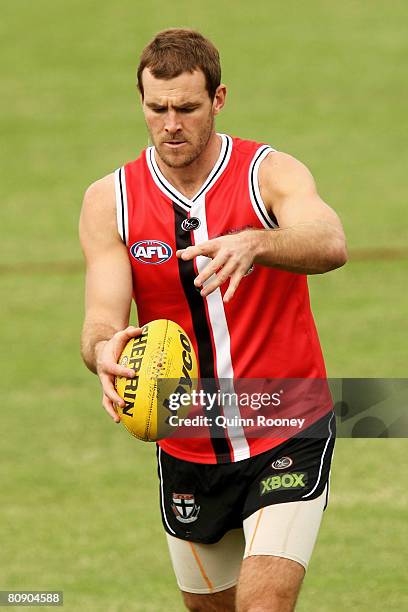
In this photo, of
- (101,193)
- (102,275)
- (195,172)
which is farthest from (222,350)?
(101,193)

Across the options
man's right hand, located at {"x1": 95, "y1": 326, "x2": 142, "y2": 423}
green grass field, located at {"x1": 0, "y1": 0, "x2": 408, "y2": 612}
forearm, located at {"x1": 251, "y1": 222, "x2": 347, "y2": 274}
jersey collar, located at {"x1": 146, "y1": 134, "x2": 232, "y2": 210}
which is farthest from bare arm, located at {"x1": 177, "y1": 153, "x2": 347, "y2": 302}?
green grass field, located at {"x1": 0, "y1": 0, "x2": 408, "y2": 612}

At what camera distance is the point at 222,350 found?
782 cm

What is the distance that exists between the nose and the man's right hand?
3.47ft

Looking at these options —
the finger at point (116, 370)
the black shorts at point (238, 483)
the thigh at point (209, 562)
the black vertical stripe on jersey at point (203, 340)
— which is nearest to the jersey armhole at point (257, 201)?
the black vertical stripe on jersey at point (203, 340)

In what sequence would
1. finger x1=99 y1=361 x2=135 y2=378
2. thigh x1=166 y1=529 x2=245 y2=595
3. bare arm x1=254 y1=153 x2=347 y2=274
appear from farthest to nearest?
thigh x1=166 y1=529 x2=245 y2=595 < finger x1=99 y1=361 x2=135 y2=378 < bare arm x1=254 y1=153 x2=347 y2=274

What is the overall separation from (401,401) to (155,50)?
3.44m

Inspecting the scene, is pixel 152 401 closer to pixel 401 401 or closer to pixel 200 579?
pixel 200 579

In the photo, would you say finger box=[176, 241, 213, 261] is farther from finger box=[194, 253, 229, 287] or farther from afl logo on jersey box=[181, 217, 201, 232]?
afl logo on jersey box=[181, 217, 201, 232]

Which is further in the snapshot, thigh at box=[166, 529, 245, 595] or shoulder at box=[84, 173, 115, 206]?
thigh at box=[166, 529, 245, 595]

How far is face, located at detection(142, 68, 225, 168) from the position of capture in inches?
297

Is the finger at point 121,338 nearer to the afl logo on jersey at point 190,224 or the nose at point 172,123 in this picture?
the afl logo on jersey at point 190,224

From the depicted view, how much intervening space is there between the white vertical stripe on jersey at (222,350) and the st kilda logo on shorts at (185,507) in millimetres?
369

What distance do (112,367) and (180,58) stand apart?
1722 mm

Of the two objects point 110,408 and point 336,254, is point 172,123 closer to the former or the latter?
point 336,254
